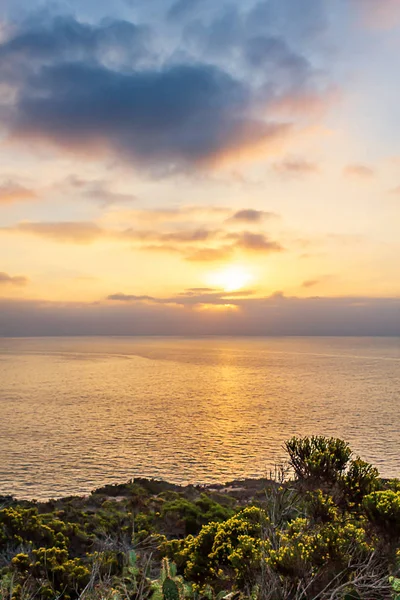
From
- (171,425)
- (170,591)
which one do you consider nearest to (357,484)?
(170,591)

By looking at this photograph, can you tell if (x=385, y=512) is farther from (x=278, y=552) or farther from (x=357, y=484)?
(x=278, y=552)

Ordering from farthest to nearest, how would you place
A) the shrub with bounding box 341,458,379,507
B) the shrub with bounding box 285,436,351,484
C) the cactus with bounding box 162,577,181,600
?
1. the shrub with bounding box 285,436,351,484
2. the shrub with bounding box 341,458,379,507
3. the cactus with bounding box 162,577,181,600

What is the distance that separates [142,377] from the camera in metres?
157

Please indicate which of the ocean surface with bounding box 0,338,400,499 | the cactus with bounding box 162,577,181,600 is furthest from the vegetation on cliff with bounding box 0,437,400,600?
the ocean surface with bounding box 0,338,400,499

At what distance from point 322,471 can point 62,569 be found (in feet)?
35.8

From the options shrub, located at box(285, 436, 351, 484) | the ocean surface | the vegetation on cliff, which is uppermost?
A: shrub, located at box(285, 436, 351, 484)

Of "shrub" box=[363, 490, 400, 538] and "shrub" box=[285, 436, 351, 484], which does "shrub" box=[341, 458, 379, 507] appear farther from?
"shrub" box=[363, 490, 400, 538]

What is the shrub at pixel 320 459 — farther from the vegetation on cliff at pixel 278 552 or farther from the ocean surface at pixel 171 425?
the ocean surface at pixel 171 425

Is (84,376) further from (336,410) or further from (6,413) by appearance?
(336,410)

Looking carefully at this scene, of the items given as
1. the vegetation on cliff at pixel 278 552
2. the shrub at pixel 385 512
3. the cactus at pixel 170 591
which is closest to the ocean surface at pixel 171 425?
the vegetation on cliff at pixel 278 552

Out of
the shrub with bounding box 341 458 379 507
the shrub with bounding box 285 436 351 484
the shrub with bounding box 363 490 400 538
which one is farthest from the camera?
the shrub with bounding box 285 436 351 484

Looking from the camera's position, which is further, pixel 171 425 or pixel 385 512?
pixel 171 425

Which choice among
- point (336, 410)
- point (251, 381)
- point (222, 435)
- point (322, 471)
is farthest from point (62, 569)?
point (251, 381)

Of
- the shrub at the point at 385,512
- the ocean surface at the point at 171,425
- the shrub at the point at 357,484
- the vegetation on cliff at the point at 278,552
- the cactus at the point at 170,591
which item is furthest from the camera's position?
the ocean surface at the point at 171,425
